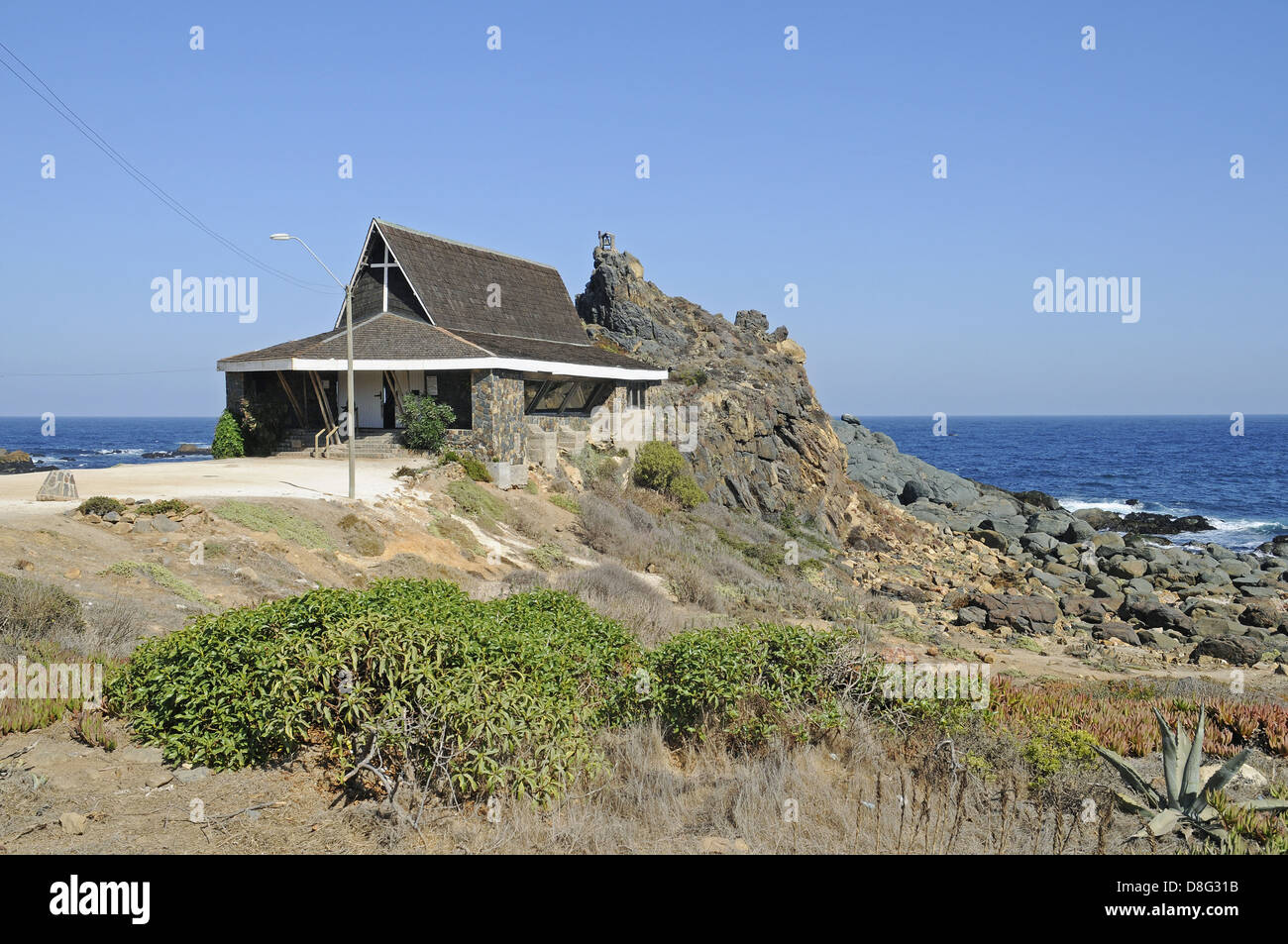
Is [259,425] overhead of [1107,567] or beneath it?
overhead

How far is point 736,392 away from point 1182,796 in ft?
105

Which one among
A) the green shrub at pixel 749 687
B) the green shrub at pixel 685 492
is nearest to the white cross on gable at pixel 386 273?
the green shrub at pixel 685 492

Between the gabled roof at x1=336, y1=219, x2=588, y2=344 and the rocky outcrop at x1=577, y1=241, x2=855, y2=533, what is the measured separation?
4014mm

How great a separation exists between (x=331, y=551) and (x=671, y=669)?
10429 mm

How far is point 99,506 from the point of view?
15.8 meters

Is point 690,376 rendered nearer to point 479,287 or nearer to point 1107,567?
point 479,287

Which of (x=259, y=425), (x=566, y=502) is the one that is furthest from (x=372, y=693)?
(x=259, y=425)

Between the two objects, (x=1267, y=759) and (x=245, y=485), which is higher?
(x=245, y=485)

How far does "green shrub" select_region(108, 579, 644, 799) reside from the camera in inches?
265
